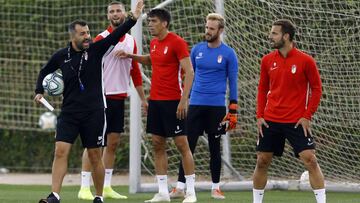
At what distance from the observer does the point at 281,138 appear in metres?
10.5

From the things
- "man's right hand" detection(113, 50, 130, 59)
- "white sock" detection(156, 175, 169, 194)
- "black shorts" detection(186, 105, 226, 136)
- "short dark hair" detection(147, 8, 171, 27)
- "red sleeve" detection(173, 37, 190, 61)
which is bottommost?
"white sock" detection(156, 175, 169, 194)

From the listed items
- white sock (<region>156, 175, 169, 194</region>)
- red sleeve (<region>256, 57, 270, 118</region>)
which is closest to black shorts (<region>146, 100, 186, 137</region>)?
white sock (<region>156, 175, 169, 194</region>)

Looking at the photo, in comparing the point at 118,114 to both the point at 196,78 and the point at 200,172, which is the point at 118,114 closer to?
the point at 196,78

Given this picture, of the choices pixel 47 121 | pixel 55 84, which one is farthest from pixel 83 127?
pixel 47 121

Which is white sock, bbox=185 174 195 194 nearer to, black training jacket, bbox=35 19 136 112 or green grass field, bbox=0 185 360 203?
green grass field, bbox=0 185 360 203

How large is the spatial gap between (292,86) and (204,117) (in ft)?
8.04

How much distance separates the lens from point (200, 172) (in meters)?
14.9

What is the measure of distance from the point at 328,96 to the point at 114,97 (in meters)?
2.80

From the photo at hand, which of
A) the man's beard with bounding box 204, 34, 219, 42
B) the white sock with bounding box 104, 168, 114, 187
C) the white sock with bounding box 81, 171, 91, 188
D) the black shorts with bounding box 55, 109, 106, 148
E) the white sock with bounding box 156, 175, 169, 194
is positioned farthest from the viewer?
the white sock with bounding box 104, 168, 114, 187

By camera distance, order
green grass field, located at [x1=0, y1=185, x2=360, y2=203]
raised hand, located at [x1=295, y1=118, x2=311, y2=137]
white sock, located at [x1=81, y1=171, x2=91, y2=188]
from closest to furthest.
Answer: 1. raised hand, located at [x1=295, y1=118, x2=311, y2=137]
2. green grass field, located at [x1=0, y1=185, x2=360, y2=203]
3. white sock, located at [x1=81, y1=171, x2=91, y2=188]

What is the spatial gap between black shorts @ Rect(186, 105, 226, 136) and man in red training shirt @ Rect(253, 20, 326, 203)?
2.07 metres

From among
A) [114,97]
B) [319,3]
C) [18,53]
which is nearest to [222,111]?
[114,97]

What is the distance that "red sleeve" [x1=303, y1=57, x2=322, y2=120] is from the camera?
10.2m

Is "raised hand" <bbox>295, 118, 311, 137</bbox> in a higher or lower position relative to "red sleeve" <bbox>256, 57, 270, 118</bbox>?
lower
